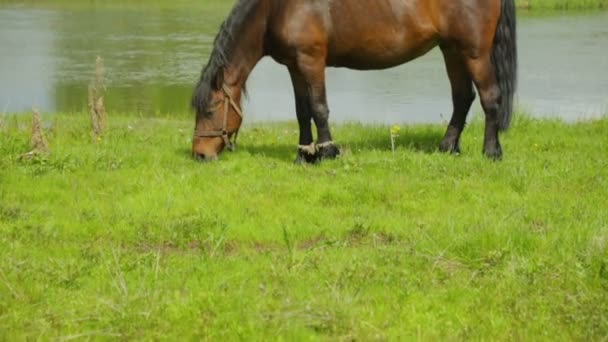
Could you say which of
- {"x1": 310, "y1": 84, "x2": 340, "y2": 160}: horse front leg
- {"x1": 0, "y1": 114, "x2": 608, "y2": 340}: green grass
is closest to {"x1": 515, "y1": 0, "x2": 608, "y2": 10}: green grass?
{"x1": 0, "y1": 114, "x2": 608, "y2": 340}: green grass

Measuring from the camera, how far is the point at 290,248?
5449 mm

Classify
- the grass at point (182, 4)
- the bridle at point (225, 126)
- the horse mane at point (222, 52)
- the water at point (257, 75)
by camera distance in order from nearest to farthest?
the horse mane at point (222, 52) → the bridle at point (225, 126) → the water at point (257, 75) → the grass at point (182, 4)

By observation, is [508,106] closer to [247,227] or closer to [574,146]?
[574,146]

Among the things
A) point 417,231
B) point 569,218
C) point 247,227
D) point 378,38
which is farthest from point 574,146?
point 247,227

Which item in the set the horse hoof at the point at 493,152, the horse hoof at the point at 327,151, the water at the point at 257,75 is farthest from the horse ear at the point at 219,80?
the water at the point at 257,75

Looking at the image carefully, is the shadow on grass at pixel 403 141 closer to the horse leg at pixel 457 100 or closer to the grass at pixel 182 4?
the horse leg at pixel 457 100

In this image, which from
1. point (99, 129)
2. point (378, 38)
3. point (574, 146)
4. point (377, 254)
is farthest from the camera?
point (99, 129)

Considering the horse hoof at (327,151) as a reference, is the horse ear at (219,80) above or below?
above

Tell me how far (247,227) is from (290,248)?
874mm

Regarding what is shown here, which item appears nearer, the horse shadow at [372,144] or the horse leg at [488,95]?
the horse leg at [488,95]

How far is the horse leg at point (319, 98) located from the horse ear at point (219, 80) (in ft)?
2.81

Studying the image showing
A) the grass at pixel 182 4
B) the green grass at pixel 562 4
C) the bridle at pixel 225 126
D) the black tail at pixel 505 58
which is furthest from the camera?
the grass at pixel 182 4

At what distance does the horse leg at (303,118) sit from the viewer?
28.9ft

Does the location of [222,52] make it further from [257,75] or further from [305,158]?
[257,75]
